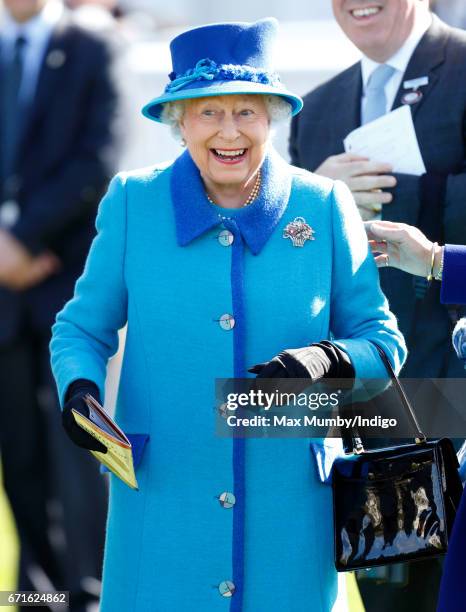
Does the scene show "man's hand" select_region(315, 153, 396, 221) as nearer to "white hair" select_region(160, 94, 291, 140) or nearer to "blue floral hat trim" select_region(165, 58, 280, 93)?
"white hair" select_region(160, 94, 291, 140)

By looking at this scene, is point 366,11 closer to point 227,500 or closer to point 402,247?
point 402,247

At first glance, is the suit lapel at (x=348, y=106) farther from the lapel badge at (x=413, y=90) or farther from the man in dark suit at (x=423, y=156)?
the lapel badge at (x=413, y=90)

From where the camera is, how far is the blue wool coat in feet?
11.3

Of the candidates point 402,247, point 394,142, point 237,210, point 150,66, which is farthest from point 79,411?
point 150,66

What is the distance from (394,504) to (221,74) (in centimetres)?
117

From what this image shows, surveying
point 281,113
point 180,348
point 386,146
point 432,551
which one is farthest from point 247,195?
point 432,551

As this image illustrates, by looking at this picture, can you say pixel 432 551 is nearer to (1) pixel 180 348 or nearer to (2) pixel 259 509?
(2) pixel 259 509

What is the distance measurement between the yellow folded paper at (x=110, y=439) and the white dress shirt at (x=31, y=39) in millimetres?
2428

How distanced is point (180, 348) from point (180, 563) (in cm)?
55

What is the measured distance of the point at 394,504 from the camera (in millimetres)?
3391

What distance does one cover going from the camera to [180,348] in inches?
136

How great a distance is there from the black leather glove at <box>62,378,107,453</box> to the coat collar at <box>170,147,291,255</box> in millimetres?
453

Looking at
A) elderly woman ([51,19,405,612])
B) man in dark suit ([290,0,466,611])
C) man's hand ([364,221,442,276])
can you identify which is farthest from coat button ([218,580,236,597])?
man's hand ([364,221,442,276])

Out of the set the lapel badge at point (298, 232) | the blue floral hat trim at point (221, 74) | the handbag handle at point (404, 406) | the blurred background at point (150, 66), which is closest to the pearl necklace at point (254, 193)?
the lapel badge at point (298, 232)
